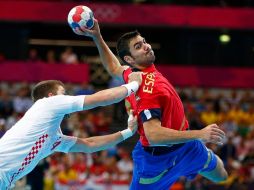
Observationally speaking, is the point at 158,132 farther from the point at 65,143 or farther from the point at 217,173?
the point at 217,173

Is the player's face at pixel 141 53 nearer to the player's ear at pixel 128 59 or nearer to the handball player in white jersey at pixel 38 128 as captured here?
the player's ear at pixel 128 59

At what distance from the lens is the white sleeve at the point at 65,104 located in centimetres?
705

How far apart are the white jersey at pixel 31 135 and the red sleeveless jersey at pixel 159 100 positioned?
0.95m

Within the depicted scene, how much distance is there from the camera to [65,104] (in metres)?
7.05

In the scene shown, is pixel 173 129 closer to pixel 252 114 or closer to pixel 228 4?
pixel 252 114

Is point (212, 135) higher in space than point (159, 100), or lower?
lower

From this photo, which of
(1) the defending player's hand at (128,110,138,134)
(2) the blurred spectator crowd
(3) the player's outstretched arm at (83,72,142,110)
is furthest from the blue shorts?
(2) the blurred spectator crowd

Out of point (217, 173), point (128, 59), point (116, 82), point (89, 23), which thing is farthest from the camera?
point (116, 82)

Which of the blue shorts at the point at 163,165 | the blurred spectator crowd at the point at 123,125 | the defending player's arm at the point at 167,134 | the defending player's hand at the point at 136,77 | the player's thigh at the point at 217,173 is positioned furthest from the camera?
the blurred spectator crowd at the point at 123,125

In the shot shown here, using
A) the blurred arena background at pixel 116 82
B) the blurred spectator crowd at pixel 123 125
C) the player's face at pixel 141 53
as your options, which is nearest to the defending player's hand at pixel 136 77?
the player's face at pixel 141 53

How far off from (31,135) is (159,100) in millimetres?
1632

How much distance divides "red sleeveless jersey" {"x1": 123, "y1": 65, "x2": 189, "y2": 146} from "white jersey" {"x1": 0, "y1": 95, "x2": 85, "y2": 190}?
953mm

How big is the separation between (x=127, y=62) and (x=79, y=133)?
31.1 ft

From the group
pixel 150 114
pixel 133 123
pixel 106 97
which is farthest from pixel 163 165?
pixel 106 97
